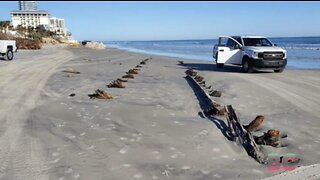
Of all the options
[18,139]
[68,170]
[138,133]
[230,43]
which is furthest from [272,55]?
[68,170]

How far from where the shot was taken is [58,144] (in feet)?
18.1

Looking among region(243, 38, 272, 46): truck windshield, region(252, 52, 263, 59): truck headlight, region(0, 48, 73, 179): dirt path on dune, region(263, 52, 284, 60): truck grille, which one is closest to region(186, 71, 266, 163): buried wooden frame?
region(0, 48, 73, 179): dirt path on dune

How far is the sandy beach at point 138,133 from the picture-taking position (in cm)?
454

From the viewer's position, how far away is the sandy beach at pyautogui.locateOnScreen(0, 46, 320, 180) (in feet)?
14.9

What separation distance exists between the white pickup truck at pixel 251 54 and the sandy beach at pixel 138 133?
5471 millimetres

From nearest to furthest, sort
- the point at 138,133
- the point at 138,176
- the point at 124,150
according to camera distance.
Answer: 1. the point at 138,176
2. the point at 124,150
3. the point at 138,133

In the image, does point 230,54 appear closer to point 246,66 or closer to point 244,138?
point 246,66

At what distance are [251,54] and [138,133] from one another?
11593mm

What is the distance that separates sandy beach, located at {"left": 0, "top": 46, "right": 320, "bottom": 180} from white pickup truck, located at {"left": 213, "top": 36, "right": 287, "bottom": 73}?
5.47 m

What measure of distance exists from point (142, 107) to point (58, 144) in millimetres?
2970

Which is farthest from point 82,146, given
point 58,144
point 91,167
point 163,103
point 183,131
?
point 163,103

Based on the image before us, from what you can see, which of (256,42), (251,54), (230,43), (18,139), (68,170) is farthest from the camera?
(230,43)

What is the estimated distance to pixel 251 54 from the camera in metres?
16.6

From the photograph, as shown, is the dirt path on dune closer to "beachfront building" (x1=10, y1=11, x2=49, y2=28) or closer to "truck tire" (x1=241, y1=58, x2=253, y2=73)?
"truck tire" (x1=241, y1=58, x2=253, y2=73)
